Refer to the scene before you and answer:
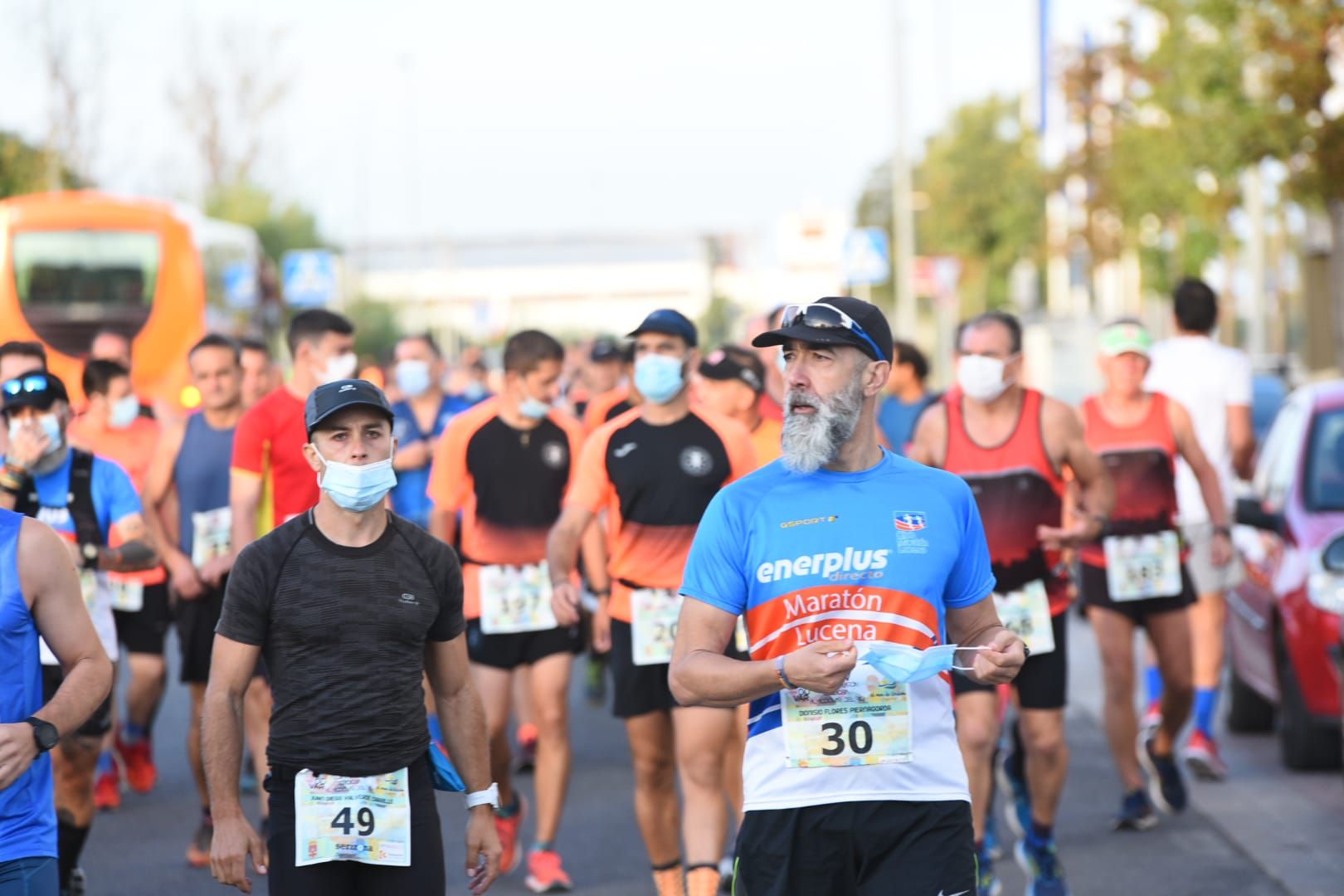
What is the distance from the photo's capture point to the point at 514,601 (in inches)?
346

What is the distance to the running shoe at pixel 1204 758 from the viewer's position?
10258 mm

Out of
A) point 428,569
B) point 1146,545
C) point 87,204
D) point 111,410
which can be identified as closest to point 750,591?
point 428,569

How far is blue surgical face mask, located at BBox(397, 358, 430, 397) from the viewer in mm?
13141

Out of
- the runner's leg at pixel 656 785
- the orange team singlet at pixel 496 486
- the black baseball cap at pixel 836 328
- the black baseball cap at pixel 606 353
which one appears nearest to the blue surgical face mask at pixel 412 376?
the black baseball cap at pixel 606 353

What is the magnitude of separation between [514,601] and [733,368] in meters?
1.40

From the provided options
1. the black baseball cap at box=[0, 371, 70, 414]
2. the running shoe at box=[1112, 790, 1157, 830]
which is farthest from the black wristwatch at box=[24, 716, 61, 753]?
the running shoe at box=[1112, 790, 1157, 830]

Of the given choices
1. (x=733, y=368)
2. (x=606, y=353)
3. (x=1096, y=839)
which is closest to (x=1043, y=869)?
(x=1096, y=839)

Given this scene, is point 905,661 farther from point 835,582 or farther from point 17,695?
point 17,695

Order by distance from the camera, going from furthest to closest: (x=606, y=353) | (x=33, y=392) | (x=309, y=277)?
(x=309, y=277), (x=606, y=353), (x=33, y=392)

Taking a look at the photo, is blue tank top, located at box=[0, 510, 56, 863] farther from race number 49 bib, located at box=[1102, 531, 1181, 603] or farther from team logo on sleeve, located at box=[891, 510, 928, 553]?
race number 49 bib, located at box=[1102, 531, 1181, 603]

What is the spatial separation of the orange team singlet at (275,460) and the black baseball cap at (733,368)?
1.85 m

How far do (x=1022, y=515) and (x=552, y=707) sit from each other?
81.9 inches

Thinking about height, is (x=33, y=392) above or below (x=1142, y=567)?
above

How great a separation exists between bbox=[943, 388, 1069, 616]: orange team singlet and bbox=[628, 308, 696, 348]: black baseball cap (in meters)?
1.05
